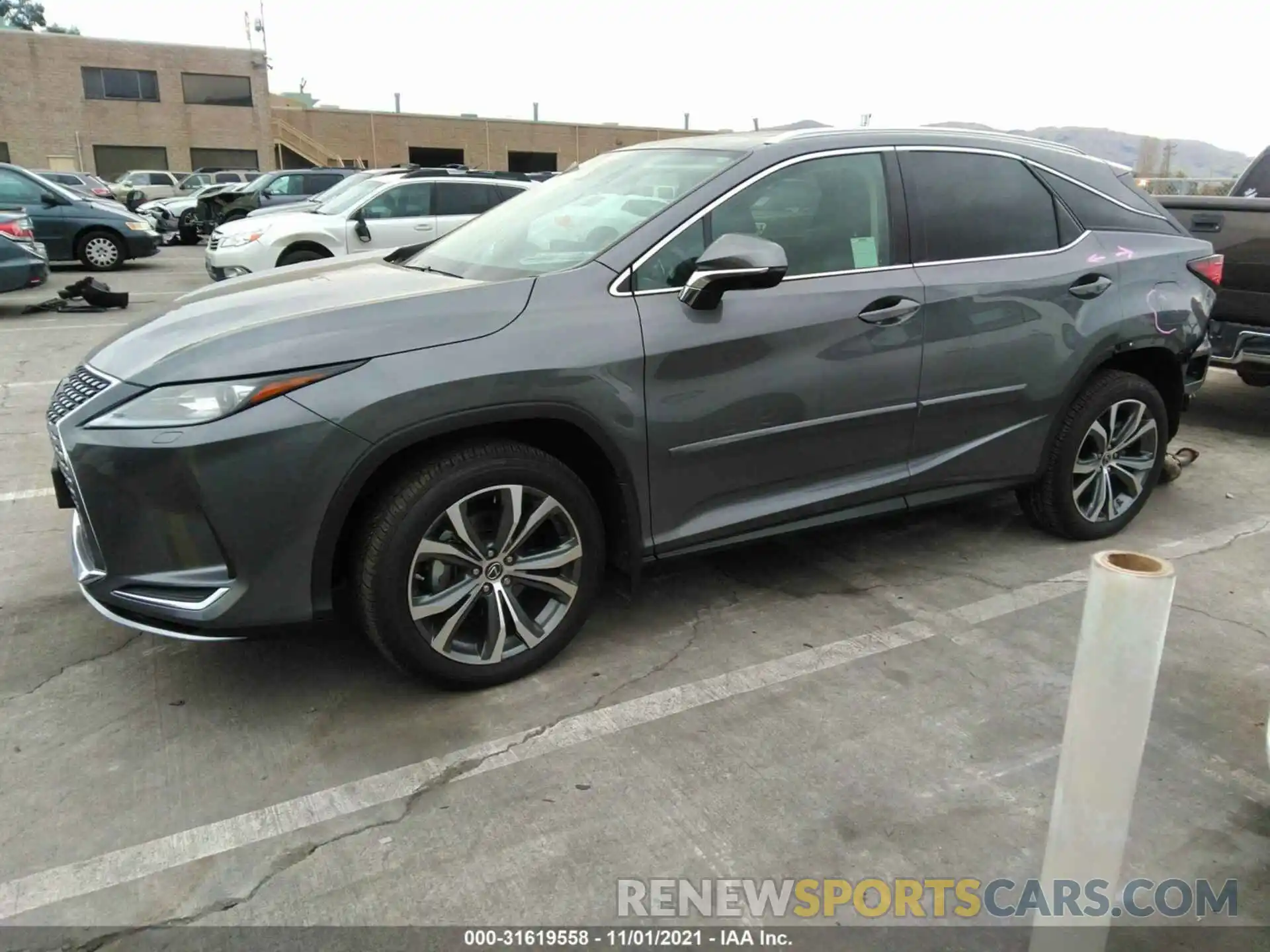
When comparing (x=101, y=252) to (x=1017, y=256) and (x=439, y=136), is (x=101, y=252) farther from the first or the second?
(x=439, y=136)

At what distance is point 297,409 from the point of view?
2654 mm

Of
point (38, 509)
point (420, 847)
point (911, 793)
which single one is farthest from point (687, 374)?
point (38, 509)

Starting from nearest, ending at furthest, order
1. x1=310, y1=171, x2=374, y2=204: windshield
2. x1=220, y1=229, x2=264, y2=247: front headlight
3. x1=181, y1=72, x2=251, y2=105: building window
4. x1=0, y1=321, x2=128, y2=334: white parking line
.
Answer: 1. x1=0, y1=321, x2=128, y2=334: white parking line
2. x1=220, y1=229, x2=264, y2=247: front headlight
3. x1=310, y1=171, x2=374, y2=204: windshield
4. x1=181, y1=72, x2=251, y2=105: building window

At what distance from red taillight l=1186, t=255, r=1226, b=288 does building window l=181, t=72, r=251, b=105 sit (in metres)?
47.4

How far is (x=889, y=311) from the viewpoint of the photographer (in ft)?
11.8

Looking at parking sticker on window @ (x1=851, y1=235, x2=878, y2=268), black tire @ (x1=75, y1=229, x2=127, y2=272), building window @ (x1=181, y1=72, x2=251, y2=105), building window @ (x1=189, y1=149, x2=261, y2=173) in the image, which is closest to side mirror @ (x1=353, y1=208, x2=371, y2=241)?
black tire @ (x1=75, y1=229, x2=127, y2=272)

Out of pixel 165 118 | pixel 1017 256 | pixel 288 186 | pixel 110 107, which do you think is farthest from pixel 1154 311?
pixel 110 107

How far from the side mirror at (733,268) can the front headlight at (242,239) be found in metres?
9.67

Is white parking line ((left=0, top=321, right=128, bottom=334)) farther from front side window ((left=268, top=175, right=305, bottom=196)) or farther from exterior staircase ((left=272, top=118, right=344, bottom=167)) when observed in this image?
exterior staircase ((left=272, top=118, right=344, bottom=167))

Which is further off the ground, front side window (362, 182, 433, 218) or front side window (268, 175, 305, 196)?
front side window (268, 175, 305, 196)

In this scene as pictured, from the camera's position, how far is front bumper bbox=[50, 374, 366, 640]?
262 cm

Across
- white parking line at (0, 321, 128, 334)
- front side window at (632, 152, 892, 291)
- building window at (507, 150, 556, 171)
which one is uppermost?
building window at (507, 150, 556, 171)

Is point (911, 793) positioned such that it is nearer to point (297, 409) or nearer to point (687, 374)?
point (687, 374)

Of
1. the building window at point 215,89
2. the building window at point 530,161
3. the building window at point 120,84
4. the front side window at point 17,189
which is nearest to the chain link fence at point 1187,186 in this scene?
the front side window at point 17,189
